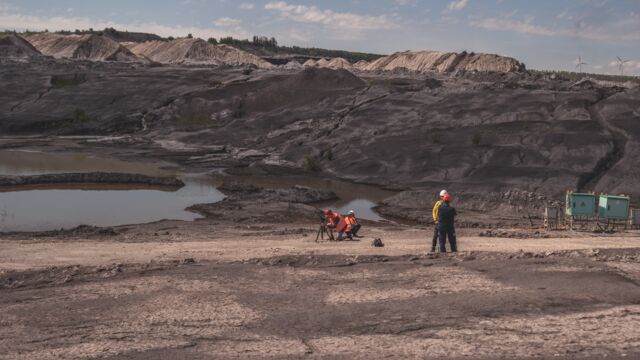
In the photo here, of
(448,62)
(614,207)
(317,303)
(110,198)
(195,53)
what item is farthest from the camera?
(195,53)

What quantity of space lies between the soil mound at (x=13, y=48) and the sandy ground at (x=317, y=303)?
78066 mm

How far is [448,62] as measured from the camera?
11038cm

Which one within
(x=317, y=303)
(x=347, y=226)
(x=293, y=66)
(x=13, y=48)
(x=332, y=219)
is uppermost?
(x=293, y=66)

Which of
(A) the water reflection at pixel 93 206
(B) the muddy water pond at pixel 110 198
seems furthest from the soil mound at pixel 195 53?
(A) the water reflection at pixel 93 206

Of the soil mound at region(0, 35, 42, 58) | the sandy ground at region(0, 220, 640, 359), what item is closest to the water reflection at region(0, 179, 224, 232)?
the sandy ground at region(0, 220, 640, 359)

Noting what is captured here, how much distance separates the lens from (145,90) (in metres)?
72.6

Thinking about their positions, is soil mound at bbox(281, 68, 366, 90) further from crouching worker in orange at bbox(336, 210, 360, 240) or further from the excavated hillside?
crouching worker in orange at bbox(336, 210, 360, 240)

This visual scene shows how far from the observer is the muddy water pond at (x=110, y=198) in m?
28.6

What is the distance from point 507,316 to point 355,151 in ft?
124

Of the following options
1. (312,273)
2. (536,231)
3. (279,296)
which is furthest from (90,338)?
(536,231)

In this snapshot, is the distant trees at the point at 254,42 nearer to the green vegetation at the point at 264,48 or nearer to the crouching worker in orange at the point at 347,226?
the green vegetation at the point at 264,48

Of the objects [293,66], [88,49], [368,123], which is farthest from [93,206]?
[88,49]

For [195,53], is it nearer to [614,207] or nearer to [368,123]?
[368,123]

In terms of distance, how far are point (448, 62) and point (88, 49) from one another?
187 feet
